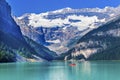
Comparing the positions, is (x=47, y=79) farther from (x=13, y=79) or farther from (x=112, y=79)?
(x=112, y=79)

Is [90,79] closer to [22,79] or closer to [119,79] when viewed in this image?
[119,79]

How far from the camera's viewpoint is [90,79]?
7988cm

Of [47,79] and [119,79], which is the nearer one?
[119,79]

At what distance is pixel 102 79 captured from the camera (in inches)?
3140

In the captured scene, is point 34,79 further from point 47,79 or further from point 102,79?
point 102,79

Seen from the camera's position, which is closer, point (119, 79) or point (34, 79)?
point (119, 79)

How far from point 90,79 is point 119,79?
654 cm

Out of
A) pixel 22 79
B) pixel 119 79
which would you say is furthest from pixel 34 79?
pixel 119 79

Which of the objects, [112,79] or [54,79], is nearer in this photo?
[112,79]

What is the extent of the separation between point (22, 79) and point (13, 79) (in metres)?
2.04

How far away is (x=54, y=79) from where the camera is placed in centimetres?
8488

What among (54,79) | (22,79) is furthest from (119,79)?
(22,79)

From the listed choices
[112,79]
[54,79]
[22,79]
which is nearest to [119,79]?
[112,79]

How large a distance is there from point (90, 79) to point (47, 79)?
10512mm
